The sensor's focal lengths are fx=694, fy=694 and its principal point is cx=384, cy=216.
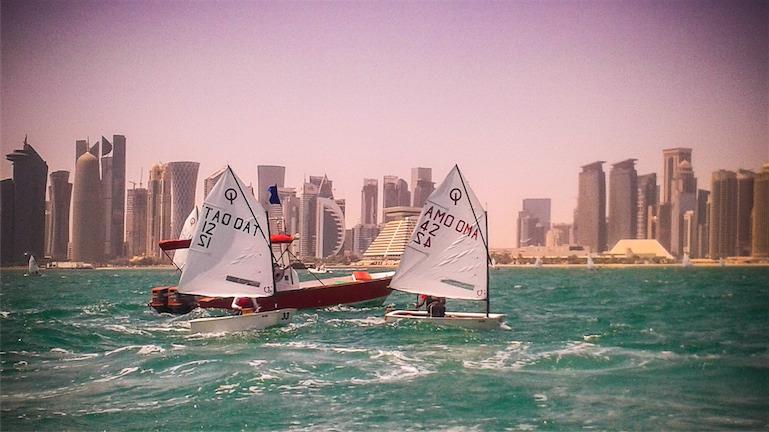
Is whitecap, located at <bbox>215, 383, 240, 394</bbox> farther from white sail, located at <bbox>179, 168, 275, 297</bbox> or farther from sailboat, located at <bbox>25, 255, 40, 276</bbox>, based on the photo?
sailboat, located at <bbox>25, 255, 40, 276</bbox>

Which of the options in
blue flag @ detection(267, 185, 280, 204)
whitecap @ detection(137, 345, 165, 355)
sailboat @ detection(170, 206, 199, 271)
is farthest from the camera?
sailboat @ detection(170, 206, 199, 271)

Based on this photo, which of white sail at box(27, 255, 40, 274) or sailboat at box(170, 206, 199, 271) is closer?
white sail at box(27, 255, 40, 274)

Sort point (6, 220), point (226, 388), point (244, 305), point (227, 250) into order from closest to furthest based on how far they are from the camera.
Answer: point (226, 388) → point (227, 250) → point (244, 305) → point (6, 220)

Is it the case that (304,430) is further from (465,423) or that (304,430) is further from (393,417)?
(465,423)

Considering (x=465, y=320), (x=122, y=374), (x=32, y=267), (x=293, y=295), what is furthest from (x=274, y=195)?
(x=32, y=267)

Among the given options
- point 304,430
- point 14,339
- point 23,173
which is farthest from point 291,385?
point 23,173

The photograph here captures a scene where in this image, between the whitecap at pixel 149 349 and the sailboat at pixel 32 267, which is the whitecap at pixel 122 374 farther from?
the sailboat at pixel 32 267

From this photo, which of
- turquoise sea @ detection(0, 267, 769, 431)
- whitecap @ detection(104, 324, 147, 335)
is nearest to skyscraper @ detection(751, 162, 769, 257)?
turquoise sea @ detection(0, 267, 769, 431)

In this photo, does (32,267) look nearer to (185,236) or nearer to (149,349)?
(185,236)
